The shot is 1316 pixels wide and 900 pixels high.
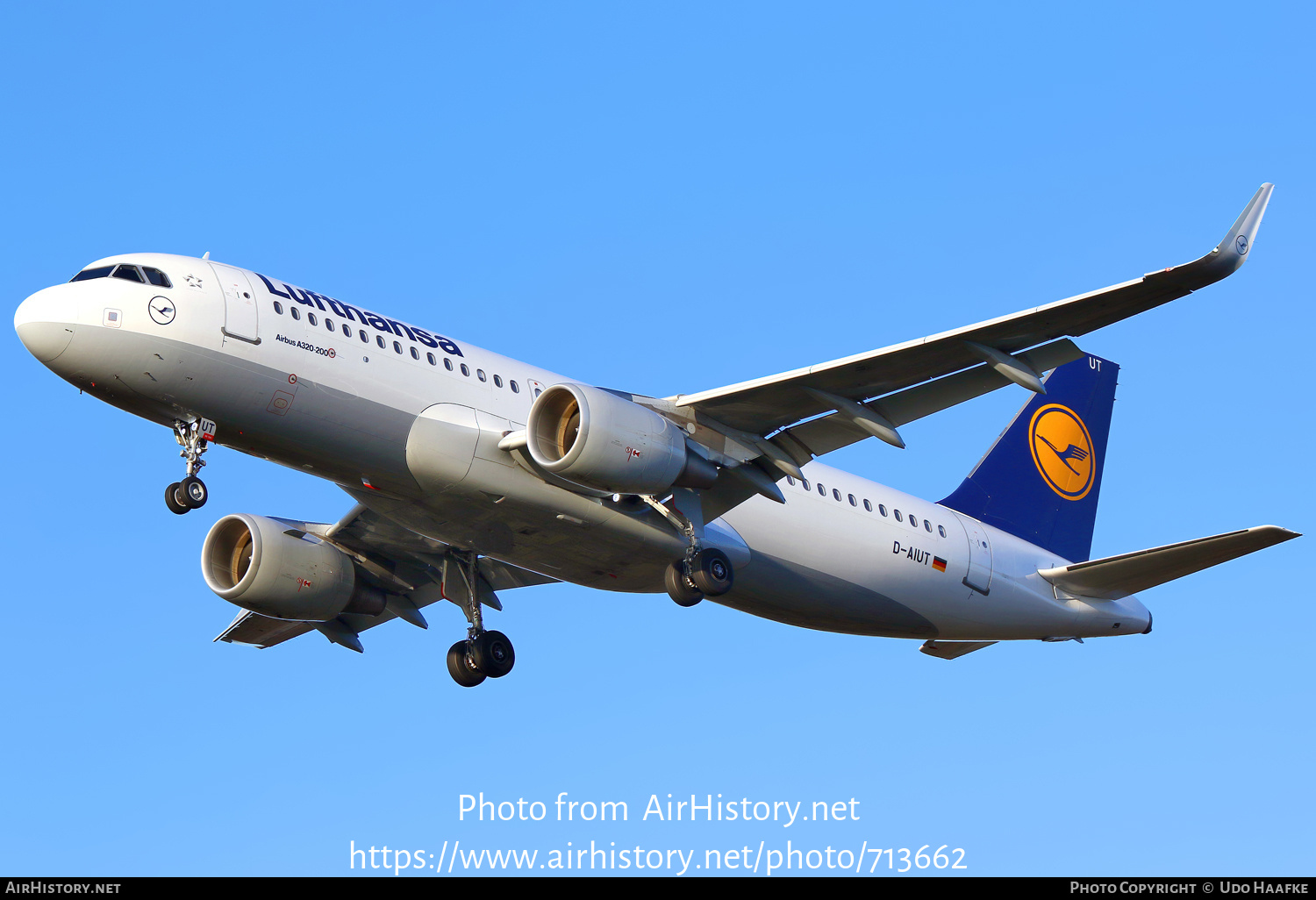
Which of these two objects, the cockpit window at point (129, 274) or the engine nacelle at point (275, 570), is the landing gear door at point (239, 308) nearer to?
the cockpit window at point (129, 274)

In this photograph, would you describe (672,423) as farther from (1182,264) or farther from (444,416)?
(1182,264)

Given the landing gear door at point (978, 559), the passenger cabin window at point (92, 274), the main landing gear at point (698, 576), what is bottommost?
the main landing gear at point (698, 576)

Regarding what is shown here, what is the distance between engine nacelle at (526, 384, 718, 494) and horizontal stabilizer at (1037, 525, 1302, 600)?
9634mm

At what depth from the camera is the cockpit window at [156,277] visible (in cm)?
2514

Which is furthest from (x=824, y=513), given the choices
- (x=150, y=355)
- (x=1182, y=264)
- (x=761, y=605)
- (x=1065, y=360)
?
(x=150, y=355)

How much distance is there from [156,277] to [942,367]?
12.6 m

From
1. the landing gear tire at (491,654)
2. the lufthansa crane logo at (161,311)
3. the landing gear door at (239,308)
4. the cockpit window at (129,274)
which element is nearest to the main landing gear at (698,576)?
the landing gear tire at (491,654)

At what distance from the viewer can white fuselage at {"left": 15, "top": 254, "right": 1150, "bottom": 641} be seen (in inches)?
977

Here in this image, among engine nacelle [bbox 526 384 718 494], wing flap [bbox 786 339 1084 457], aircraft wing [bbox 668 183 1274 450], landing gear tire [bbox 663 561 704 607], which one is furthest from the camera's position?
landing gear tire [bbox 663 561 704 607]

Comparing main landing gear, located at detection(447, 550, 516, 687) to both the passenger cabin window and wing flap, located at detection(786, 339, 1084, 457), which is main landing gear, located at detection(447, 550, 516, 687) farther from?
the passenger cabin window

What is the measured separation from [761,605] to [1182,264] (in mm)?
10723

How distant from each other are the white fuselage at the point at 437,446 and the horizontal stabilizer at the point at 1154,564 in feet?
5.75

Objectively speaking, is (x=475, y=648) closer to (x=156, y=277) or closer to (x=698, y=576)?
(x=698, y=576)

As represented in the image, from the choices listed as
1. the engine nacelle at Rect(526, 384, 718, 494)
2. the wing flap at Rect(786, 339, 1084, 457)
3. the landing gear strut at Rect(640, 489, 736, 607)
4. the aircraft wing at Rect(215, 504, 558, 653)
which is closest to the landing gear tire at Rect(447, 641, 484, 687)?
the aircraft wing at Rect(215, 504, 558, 653)
